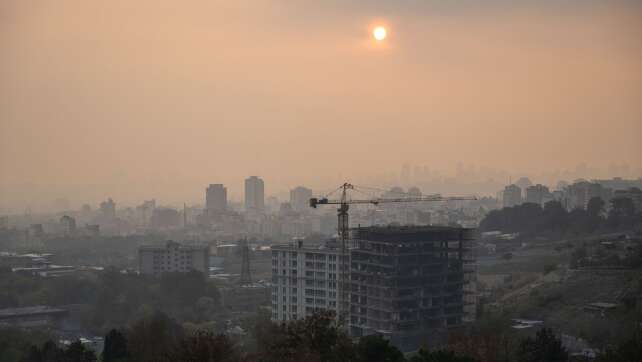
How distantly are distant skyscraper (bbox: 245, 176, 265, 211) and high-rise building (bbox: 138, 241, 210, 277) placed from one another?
23.5 m

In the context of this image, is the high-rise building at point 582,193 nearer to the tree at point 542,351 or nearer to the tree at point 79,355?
the tree at point 542,351

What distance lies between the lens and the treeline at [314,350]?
764 cm

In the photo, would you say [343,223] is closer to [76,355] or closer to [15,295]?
[76,355]

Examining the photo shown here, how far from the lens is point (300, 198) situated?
44.0 meters

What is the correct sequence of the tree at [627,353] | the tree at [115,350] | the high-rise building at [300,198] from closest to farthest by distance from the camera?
the tree at [627,353] → the tree at [115,350] → the high-rise building at [300,198]

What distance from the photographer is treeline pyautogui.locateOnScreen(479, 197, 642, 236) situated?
20.4 m

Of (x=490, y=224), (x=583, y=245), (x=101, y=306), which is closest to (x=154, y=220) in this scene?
(x=490, y=224)

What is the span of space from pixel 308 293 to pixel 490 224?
9402 millimetres

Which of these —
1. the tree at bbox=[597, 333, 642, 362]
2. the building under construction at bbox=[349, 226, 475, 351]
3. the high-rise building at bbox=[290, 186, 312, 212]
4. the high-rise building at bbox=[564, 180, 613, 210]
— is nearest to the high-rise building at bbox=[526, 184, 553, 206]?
the high-rise building at bbox=[564, 180, 613, 210]

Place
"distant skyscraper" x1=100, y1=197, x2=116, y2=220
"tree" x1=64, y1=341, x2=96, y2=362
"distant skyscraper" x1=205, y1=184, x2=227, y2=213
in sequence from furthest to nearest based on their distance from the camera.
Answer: "distant skyscraper" x1=100, y1=197, x2=116, y2=220
"distant skyscraper" x1=205, y1=184, x2=227, y2=213
"tree" x1=64, y1=341, x2=96, y2=362

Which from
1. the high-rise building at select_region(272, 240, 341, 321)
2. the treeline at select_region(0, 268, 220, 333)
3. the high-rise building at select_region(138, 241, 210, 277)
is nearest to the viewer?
the high-rise building at select_region(272, 240, 341, 321)

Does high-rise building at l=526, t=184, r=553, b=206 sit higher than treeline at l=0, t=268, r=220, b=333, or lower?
higher

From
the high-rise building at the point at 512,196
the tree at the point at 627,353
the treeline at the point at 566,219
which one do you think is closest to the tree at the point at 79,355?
the tree at the point at 627,353

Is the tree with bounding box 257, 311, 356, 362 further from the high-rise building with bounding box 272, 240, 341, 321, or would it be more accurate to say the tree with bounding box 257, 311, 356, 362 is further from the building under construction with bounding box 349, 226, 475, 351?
the high-rise building with bounding box 272, 240, 341, 321
